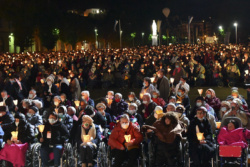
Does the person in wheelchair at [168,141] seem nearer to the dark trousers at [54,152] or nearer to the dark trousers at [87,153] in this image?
the dark trousers at [87,153]

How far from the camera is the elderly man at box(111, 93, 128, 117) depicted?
1456 cm

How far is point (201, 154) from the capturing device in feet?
33.9

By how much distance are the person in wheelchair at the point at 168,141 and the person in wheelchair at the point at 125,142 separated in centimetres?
46

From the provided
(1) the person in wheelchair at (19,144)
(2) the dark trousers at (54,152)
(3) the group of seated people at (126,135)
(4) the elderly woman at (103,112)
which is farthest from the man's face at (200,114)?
(1) the person in wheelchair at (19,144)

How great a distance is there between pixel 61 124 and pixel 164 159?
2.27 m

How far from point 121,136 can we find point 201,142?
4.98 ft

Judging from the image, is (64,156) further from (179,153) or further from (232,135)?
(232,135)

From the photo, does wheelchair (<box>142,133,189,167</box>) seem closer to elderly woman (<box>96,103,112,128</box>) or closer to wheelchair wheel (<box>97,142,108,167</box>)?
wheelchair wheel (<box>97,142,108,167</box>)

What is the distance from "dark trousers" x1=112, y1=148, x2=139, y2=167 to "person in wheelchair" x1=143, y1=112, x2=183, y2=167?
0.51 metres

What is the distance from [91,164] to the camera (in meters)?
10.4

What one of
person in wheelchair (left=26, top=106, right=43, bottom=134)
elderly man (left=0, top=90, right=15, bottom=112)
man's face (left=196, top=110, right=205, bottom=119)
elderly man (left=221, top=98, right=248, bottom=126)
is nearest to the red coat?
man's face (left=196, top=110, right=205, bottom=119)

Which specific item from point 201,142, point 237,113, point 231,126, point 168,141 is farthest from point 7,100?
point 231,126

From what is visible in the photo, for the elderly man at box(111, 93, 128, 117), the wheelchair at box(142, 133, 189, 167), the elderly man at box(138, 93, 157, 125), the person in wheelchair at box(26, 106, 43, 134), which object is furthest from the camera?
the elderly man at box(111, 93, 128, 117)

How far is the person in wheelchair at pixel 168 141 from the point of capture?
9.92 metres
